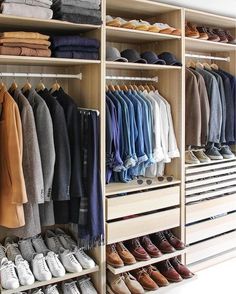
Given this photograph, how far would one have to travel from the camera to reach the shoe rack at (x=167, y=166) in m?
2.55

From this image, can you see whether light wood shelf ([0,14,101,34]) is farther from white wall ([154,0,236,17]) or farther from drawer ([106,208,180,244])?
drawer ([106,208,180,244])

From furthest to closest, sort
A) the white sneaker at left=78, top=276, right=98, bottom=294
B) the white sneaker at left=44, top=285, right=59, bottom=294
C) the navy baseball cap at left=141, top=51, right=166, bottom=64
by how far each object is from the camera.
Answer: the navy baseball cap at left=141, top=51, right=166, bottom=64 < the white sneaker at left=78, top=276, right=98, bottom=294 < the white sneaker at left=44, top=285, right=59, bottom=294

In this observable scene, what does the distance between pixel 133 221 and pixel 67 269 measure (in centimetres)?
57

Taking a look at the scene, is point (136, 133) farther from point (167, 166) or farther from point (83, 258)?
point (83, 258)

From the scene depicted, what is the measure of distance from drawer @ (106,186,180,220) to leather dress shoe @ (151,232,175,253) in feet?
0.81

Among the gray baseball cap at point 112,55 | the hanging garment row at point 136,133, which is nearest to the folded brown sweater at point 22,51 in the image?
the gray baseball cap at point 112,55

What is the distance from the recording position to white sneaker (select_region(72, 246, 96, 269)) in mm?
2541

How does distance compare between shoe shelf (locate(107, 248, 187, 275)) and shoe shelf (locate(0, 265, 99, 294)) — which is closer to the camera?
shoe shelf (locate(0, 265, 99, 294))

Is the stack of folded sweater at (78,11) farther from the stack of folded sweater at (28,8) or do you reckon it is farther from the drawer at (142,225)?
the drawer at (142,225)

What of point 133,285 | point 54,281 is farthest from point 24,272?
point 133,285

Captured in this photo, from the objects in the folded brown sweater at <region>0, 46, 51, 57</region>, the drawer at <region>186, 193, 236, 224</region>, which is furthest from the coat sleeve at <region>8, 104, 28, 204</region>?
the drawer at <region>186, 193, 236, 224</region>

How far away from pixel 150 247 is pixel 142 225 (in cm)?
19

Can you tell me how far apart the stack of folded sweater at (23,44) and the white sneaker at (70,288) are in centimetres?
152

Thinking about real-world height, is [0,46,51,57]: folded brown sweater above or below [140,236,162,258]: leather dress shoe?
above
